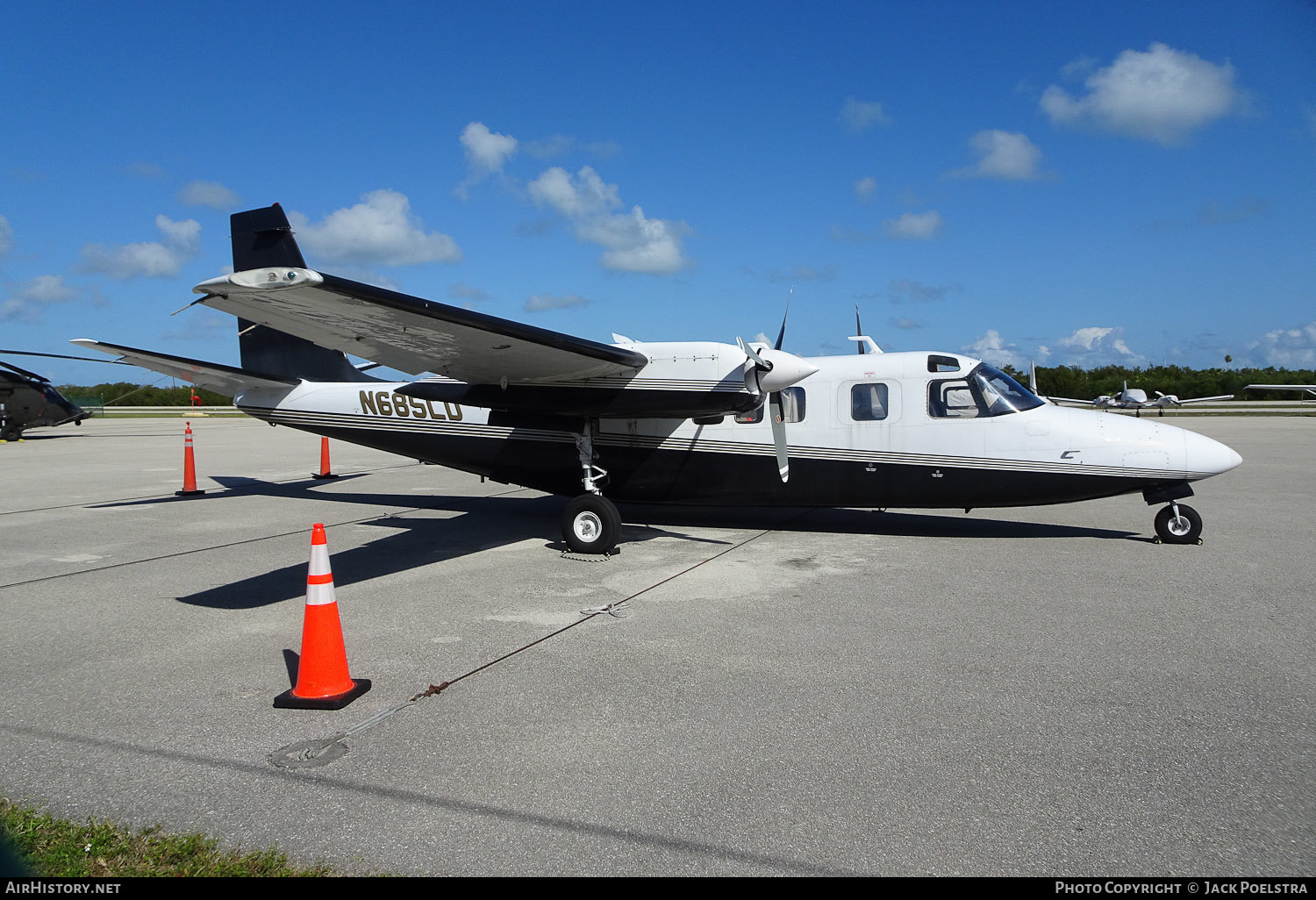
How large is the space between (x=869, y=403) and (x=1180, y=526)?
377cm

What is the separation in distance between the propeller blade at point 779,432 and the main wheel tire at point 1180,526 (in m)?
4.35

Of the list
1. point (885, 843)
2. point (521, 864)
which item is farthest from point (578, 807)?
point (885, 843)

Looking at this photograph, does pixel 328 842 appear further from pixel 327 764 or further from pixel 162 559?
pixel 162 559

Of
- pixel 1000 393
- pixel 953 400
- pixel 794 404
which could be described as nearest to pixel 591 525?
pixel 794 404

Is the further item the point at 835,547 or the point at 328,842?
the point at 835,547

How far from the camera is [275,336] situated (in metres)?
11.5

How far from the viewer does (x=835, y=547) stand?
8.71m

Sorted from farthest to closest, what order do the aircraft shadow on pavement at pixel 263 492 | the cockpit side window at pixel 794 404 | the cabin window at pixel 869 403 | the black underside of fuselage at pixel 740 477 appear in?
the aircraft shadow on pavement at pixel 263 492
the cockpit side window at pixel 794 404
the cabin window at pixel 869 403
the black underside of fuselage at pixel 740 477

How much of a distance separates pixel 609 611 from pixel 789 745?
263 cm

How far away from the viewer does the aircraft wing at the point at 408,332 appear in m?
5.21

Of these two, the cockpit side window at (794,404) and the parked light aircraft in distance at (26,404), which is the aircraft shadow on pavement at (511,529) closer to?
the cockpit side window at (794,404)

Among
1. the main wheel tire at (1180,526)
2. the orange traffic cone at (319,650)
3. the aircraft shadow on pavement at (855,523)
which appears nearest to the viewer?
the orange traffic cone at (319,650)

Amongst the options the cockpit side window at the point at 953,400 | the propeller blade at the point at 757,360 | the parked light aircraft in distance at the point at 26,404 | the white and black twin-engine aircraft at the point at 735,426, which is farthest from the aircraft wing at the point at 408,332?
the parked light aircraft in distance at the point at 26,404

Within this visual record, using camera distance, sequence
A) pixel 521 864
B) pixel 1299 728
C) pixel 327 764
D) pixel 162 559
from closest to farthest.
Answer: pixel 521 864 → pixel 327 764 → pixel 1299 728 → pixel 162 559
